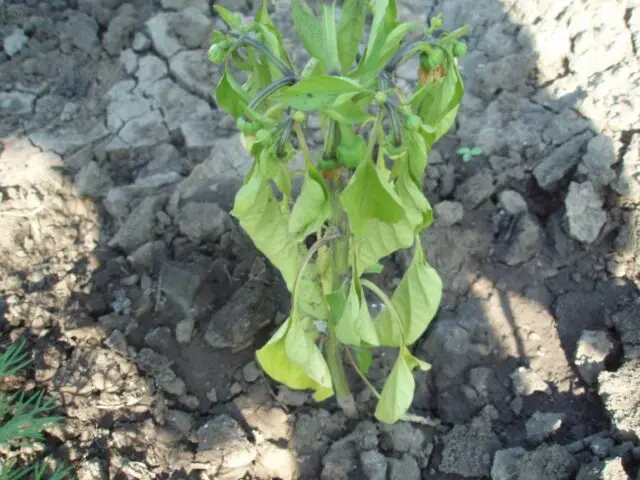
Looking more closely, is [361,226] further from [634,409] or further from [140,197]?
[140,197]

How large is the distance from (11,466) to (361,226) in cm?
130

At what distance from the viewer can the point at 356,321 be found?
1.40 metres

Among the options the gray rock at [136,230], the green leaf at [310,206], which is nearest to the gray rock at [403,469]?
the green leaf at [310,206]

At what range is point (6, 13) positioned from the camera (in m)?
2.92

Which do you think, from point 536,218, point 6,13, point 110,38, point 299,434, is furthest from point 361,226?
point 6,13

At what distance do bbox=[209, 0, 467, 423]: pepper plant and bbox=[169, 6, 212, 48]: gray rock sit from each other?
1314mm

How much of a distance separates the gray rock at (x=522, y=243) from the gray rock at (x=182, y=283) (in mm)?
964

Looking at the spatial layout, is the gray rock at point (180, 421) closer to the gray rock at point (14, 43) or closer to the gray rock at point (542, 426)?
the gray rock at point (542, 426)

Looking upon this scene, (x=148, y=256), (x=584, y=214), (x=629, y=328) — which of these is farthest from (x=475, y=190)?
(x=148, y=256)

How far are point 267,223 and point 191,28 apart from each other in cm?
169

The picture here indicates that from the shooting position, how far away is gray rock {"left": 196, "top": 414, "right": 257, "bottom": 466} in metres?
1.85

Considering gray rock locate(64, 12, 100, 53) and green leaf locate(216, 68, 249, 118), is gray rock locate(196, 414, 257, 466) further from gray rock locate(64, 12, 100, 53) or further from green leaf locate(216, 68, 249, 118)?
gray rock locate(64, 12, 100, 53)

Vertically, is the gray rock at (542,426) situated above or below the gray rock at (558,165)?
below

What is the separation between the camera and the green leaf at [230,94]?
1.33m
